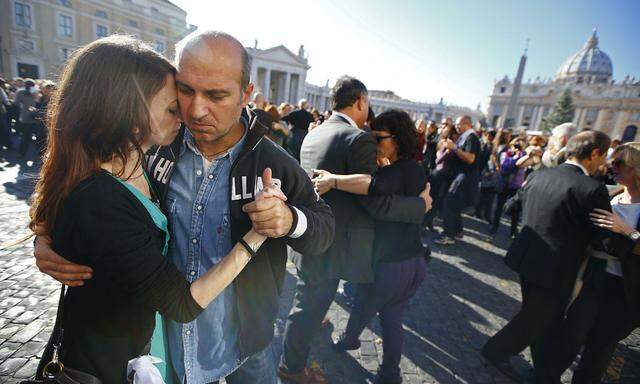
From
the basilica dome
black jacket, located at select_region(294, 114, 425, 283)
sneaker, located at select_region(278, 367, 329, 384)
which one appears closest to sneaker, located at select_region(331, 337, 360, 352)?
sneaker, located at select_region(278, 367, 329, 384)

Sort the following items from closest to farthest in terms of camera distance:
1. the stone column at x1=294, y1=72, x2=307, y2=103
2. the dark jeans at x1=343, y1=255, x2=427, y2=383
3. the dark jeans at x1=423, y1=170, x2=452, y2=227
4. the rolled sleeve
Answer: the rolled sleeve
the dark jeans at x1=343, y1=255, x2=427, y2=383
the dark jeans at x1=423, y1=170, x2=452, y2=227
the stone column at x1=294, y1=72, x2=307, y2=103

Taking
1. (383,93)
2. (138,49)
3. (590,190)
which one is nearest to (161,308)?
(138,49)

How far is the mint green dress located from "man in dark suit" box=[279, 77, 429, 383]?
116 cm

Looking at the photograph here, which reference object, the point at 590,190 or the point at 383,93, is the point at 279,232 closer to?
the point at 590,190

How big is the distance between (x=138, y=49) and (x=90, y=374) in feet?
4.19

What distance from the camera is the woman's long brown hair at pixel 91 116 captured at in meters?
1.10

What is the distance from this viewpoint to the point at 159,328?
1.52m

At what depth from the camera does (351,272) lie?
2531 millimetres

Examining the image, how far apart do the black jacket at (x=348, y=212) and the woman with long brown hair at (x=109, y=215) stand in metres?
1.34

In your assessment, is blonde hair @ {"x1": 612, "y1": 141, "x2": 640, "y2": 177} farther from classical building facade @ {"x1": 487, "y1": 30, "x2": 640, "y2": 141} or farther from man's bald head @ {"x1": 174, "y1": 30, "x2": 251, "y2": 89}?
classical building facade @ {"x1": 487, "y1": 30, "x2": 640, "y2": 141}

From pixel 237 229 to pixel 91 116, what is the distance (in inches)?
29.9

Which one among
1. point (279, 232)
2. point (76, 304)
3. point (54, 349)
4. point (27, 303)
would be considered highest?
point (279, 232)

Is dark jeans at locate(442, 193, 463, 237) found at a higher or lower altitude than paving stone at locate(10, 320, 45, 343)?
higher

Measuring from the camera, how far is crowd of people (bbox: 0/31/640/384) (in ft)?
3.67
